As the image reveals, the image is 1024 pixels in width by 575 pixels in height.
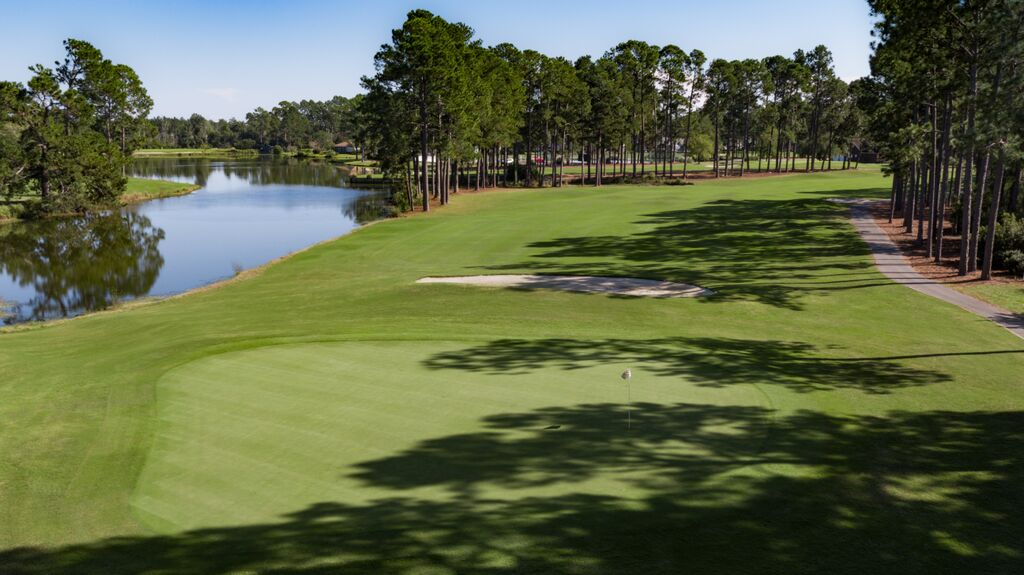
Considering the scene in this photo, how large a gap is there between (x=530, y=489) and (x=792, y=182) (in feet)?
283

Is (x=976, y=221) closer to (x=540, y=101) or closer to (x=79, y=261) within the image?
(x=79, y=261)

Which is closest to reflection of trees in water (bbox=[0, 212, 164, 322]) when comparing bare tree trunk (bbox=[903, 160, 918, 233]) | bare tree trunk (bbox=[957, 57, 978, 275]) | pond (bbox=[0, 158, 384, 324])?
pond (bbox=[0, 158, 384, 324])

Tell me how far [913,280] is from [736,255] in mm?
9596

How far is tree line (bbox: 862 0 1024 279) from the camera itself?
24.8 m

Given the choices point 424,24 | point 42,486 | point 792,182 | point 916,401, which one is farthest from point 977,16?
point 792,182

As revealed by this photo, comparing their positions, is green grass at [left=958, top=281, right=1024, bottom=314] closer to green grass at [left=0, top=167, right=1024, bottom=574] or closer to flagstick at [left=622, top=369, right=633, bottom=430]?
green grass at [left=0, top=167, right=1024, bottom=574]

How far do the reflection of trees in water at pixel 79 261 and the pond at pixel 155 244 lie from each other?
2.4 inches

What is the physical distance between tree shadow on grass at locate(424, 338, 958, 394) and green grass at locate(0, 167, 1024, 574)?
126mm

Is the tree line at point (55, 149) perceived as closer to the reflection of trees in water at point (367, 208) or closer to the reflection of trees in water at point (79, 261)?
the reflection of trees in water at point (79, 261)

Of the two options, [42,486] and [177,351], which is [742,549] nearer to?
[42,486]

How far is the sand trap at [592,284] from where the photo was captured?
94.1 ft

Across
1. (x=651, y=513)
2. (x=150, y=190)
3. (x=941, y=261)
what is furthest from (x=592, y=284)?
(x=150, y=190)

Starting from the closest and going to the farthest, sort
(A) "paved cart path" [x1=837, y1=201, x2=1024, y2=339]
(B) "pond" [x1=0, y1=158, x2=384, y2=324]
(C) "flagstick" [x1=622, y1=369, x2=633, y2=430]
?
(C) "flagstick" [x1=622, y1=369, x2=633, y2=430] < (A) "paved cart path" [x1=837, y1=201, x2=1024, y2=339] < (B) "pond" [x1=0, y1=158, x2=384, y2=324]

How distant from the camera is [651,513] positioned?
9.08m
